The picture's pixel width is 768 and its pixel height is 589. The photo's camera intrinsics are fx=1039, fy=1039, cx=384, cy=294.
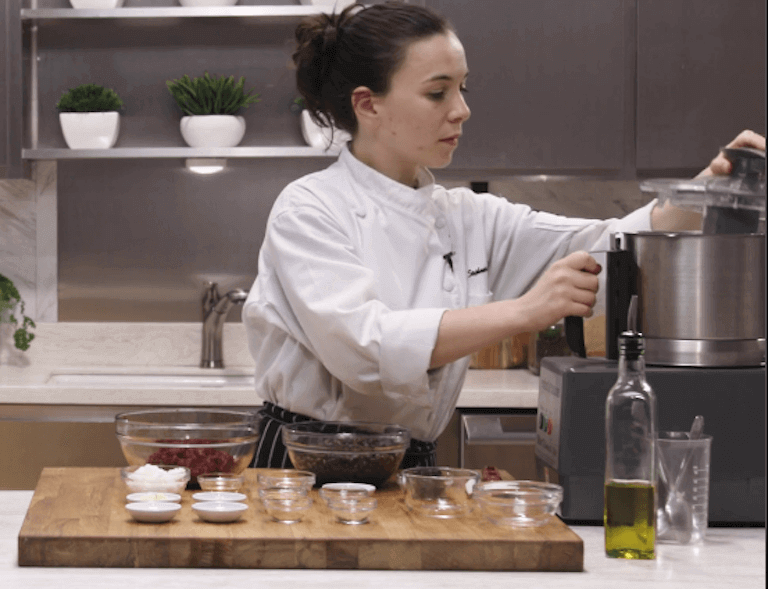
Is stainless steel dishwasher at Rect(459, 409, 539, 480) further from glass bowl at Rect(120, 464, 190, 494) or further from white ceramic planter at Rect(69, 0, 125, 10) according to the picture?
white ceramic planter at Rect(69, 0, 125, 10)

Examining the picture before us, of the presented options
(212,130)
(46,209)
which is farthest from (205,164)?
(46,209)

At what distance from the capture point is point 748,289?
4.49 ft

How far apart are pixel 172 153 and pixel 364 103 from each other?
1.35 metres

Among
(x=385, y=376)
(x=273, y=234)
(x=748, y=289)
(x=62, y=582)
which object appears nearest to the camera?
(x=62, y=582)

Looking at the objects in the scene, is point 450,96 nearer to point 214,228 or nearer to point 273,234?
point 273,234

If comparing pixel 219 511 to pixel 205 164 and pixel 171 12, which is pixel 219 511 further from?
pixel 171 12

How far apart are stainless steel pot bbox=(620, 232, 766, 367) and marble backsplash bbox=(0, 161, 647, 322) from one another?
1.90m

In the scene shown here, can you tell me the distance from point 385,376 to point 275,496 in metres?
0.32

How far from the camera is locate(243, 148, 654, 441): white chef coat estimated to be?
59.2 inches

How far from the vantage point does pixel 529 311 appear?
1.44 metres

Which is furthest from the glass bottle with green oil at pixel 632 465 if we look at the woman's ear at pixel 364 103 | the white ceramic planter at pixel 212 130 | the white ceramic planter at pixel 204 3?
the white ceramic planter at pixel 204 3

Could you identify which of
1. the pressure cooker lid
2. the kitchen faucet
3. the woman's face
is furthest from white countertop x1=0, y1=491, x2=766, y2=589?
the kitchen faucet

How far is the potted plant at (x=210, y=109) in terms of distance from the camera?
3.09 meters

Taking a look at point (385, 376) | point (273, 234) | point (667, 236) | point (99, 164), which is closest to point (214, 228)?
point (99, 164)
